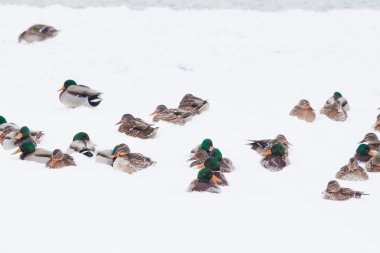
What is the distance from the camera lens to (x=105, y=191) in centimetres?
853

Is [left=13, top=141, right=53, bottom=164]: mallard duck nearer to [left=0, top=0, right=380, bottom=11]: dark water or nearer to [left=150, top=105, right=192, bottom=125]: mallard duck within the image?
[left=150, top=105, right=192, bottom=125]: mallard duck

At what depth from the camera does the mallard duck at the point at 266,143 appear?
460 inches

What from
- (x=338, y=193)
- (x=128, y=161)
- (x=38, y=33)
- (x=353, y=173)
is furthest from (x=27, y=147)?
(x=38, y=33)

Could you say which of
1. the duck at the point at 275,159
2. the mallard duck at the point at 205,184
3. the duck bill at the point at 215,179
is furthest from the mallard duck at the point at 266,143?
the mallard duck at the point at 205,184

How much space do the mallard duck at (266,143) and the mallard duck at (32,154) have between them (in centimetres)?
340

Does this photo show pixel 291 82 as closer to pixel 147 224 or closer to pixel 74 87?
pixel 74 87

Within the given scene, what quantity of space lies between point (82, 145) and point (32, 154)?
84cm

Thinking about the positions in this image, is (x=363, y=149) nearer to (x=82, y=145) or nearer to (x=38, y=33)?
(x=82, y=145)

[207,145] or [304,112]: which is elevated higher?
[304,112]

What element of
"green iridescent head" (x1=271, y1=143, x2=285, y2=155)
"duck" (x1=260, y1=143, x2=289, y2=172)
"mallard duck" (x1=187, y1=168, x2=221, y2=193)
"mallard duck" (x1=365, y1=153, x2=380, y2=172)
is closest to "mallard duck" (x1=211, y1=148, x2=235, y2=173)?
"duck" (x1=260, y1=143, x2=289, y2=172)

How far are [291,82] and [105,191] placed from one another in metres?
8.70

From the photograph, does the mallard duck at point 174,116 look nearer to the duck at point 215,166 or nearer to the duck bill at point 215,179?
the duck at point 215,166

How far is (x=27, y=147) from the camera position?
33.8 ft

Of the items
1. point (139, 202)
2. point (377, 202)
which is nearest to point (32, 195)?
point (139, 202)
